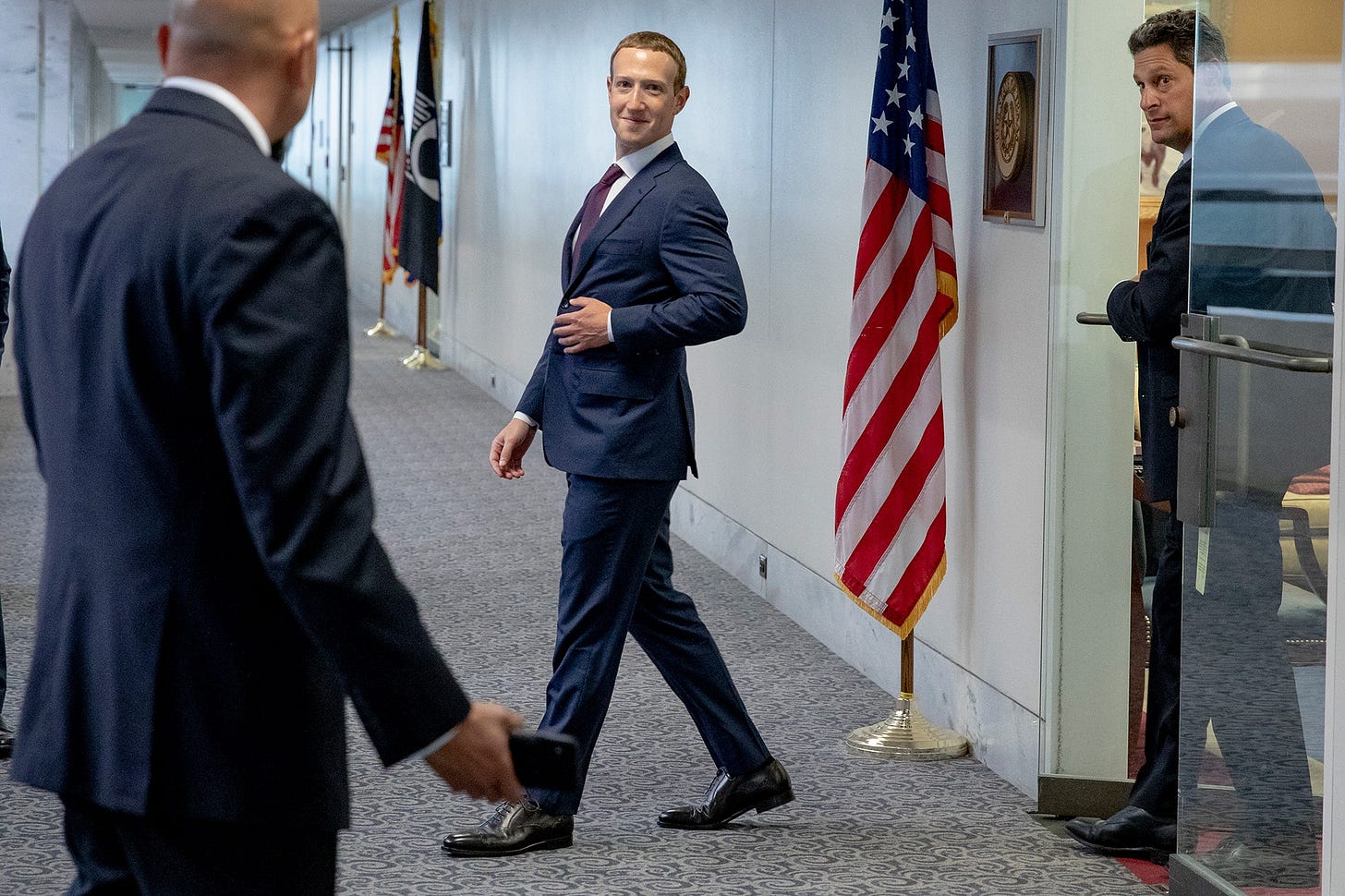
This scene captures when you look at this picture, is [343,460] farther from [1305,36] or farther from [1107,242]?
[1107,242]

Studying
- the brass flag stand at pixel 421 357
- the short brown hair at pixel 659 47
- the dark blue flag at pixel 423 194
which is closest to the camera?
the short brown hair at pixel 659 47

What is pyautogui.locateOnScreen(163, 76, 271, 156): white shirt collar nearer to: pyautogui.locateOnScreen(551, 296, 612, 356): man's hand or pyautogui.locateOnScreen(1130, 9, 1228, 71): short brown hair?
pyautogui.locateOnScreen(551, 296, 612, 356): man's hand

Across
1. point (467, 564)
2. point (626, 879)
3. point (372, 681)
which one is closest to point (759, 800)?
point (626, 879)

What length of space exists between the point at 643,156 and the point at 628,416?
0.55 meters

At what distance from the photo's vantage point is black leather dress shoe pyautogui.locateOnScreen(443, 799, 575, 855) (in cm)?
331

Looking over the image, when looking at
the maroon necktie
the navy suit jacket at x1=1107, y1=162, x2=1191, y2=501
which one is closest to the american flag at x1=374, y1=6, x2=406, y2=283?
the maroon necktie

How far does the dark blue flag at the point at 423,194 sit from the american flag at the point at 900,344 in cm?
863

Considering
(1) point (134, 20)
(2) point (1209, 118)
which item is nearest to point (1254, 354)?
(2) point (1209, 118)

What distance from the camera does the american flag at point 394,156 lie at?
Answer: 1352 centimetres

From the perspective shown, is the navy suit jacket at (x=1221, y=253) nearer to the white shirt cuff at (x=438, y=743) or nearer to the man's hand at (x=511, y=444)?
the man's hand at (x=511, y=444)

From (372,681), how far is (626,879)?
1864 millimetres

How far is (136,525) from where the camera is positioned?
147cm

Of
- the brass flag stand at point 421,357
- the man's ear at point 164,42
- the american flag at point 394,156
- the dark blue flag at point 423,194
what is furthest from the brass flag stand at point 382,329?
the man's ear at point 164,42

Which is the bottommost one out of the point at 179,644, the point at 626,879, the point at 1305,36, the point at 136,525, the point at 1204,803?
the point at 626,879
